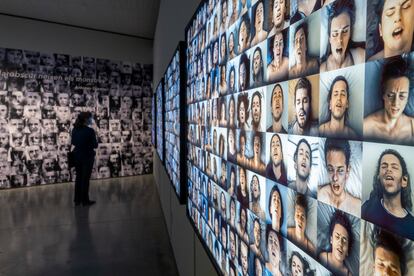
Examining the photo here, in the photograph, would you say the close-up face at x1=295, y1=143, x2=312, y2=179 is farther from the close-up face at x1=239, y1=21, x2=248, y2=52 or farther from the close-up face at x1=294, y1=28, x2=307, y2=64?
the close-up face at x1=239, y1=21, x2=248, y2=52

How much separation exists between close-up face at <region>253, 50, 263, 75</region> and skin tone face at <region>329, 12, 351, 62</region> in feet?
0.90

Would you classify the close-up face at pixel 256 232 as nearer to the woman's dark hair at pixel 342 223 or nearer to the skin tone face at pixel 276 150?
the skin tone face at pixel 276 150

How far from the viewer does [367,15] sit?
1.40ft

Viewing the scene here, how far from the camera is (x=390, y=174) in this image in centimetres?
40

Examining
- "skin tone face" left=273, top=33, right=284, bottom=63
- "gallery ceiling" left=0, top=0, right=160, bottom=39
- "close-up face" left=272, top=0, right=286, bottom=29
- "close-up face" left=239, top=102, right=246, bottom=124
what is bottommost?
"close-up face" left=239, top=102, right=246, bottom=124

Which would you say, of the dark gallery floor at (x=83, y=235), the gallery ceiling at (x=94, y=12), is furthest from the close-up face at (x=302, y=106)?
the gallery ceiling at (x=94, y=12)

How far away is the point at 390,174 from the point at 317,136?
0.51 ft

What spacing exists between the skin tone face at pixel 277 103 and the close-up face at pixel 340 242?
0.88ft

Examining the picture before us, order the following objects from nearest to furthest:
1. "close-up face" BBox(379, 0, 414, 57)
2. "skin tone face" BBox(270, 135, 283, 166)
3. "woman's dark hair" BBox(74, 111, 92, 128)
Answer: "close-up face" BBox(379, 0, 414, 57), "skin tone face" BBox(270, 135, 283, 166), "woman's dark hair" BBox(74, 111, 92, 128)

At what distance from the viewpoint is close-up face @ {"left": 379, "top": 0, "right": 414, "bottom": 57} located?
367mm

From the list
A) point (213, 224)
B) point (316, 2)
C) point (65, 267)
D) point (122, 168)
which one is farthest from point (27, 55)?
point (316, 2)

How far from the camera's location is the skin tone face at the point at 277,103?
667 mm

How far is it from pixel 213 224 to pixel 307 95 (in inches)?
32.2

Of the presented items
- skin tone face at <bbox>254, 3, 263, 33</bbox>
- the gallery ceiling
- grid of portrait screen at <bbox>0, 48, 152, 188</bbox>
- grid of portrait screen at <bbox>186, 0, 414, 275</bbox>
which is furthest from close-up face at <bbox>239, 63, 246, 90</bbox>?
grid of portrait screen at <bbox>0, 48, 152, 188</bbox>
